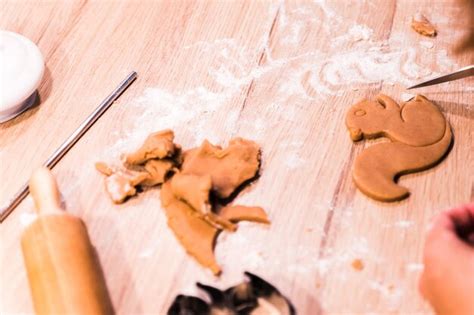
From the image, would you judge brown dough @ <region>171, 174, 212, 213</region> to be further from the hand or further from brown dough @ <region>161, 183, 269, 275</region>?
the hand

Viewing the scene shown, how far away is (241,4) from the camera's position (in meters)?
1.20

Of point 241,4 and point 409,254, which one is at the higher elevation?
point 241,4

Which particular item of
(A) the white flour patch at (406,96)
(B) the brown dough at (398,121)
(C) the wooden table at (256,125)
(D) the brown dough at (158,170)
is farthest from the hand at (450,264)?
(D) the brown dough at (158,170)

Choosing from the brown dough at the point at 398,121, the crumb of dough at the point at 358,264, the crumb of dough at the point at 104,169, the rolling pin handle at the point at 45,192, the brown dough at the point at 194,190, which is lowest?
the crumb of dough at the point at 358,264

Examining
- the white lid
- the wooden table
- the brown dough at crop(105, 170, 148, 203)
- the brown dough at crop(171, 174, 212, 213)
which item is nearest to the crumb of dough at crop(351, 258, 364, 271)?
Result: the wooden table

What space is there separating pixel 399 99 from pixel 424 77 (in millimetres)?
81

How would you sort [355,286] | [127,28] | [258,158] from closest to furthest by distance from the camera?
[355,286], [258,158], [127,28]

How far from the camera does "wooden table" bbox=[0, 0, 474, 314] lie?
0.81 meters

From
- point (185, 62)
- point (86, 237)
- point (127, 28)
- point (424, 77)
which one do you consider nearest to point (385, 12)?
point (424, 77)

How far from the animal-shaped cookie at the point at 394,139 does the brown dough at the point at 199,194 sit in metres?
0.23

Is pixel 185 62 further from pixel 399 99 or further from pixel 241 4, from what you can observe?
pixel 399 99

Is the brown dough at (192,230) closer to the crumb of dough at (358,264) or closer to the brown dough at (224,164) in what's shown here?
the brown dough at (224,164)

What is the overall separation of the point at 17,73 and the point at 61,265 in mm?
386

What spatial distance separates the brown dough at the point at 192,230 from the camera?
0.81 meters
